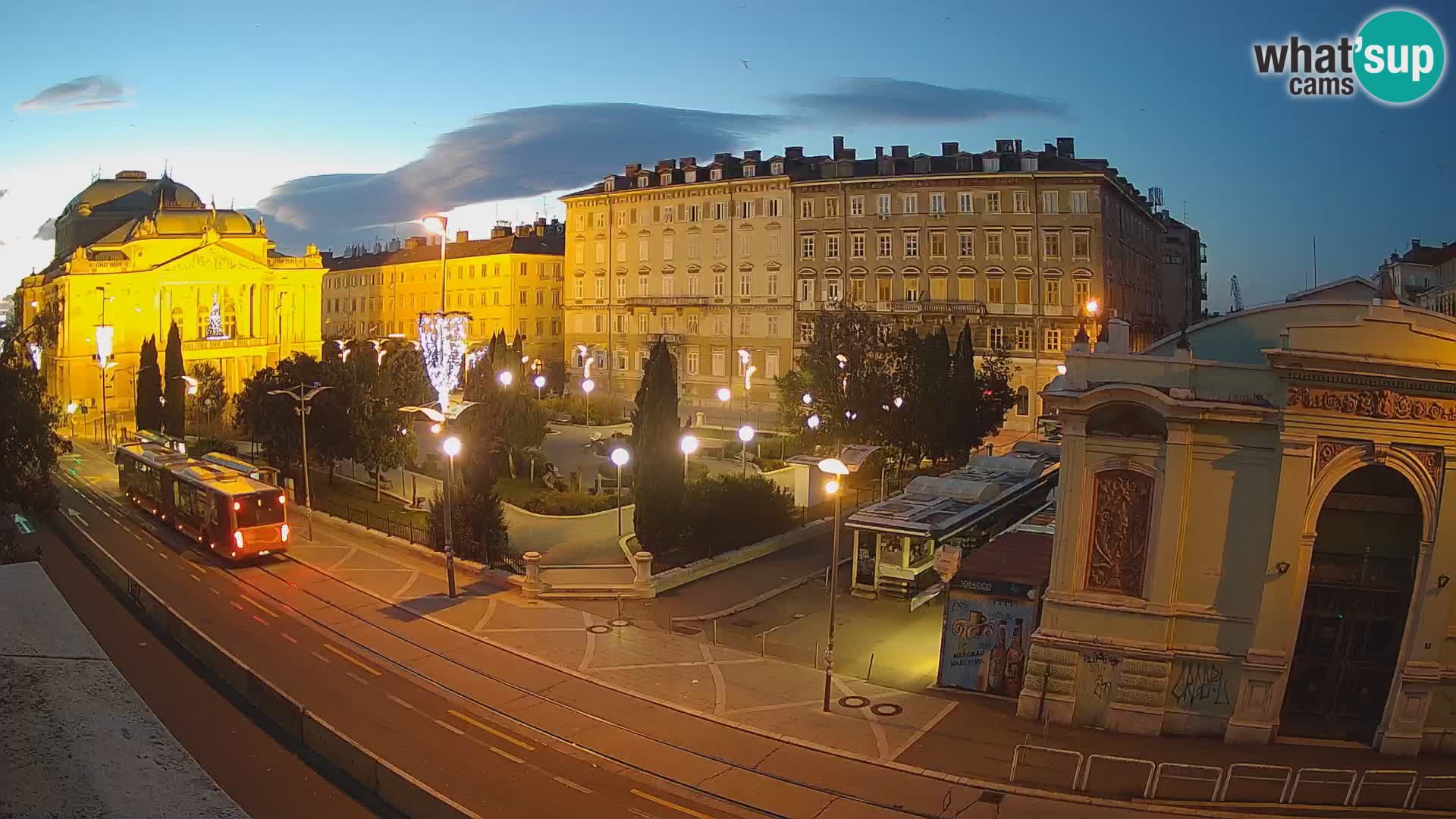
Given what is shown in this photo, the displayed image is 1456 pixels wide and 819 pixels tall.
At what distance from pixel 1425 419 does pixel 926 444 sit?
96.7 feet

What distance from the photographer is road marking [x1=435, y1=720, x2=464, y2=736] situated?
1964cm

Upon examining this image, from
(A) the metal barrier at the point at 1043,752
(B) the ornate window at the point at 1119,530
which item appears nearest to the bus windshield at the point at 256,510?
(A) the metal barrier at the point at 1043,752

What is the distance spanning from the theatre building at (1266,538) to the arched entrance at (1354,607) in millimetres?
31

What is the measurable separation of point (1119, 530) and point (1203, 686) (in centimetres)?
328

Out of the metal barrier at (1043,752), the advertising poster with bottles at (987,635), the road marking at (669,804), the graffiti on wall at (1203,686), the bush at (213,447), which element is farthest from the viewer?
the bush at (213,447)

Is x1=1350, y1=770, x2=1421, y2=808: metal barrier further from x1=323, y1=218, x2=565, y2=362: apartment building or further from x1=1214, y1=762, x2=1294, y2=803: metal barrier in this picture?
x1=323, y1=218, x2=565, y2=362: apartment building

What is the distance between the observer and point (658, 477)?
33.3 meters

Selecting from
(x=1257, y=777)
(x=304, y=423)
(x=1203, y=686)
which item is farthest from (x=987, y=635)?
(x=304, y=423)

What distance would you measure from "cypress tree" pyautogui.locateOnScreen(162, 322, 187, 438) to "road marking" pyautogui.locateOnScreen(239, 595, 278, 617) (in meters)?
36.5

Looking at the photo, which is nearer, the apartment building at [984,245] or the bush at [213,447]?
the bush at [213,447]

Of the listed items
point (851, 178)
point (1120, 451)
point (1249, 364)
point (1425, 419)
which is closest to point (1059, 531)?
point (1120, 451)

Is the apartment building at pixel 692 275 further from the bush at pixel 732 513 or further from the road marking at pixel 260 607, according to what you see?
the road marking at pixel 260 607

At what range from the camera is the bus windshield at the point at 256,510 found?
107 ft

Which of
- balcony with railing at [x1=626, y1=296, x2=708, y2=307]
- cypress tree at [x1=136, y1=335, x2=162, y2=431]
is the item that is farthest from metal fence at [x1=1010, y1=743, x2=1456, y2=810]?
balcony with railing at [x1=626, y1=296, x2=708, y2=307]
